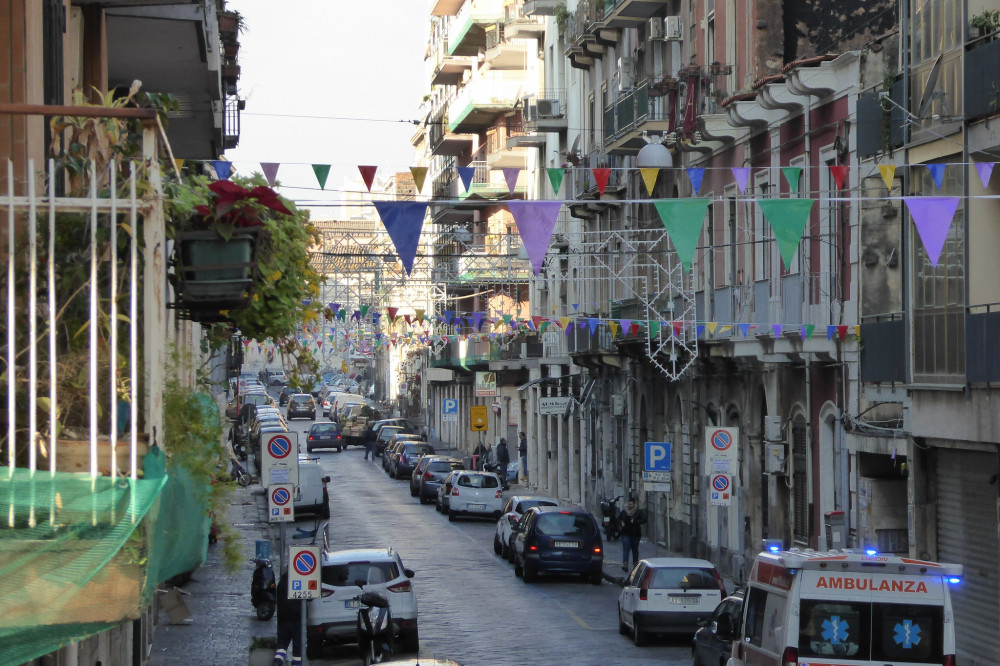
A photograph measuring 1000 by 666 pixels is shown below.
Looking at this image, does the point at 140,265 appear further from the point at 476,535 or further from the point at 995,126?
the point at 476,535

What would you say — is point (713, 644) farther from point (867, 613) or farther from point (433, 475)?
point (433, 475)

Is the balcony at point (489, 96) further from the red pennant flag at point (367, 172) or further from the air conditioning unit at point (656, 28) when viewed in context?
the red pennant flag at point (367, 172)

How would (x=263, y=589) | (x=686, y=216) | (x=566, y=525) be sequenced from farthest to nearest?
(x=566, y=525), (x=263, y=589), (x=686, y=216)

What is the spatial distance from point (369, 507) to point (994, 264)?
33.1 meters

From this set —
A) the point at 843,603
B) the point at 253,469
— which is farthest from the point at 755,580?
the point at 253,469

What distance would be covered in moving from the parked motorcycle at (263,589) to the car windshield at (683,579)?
21.4ft

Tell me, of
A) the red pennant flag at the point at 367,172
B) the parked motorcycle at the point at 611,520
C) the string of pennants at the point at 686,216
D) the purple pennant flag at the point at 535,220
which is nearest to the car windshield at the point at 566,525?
the parked motorcycle at the point at 611,520

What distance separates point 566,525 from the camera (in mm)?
32031

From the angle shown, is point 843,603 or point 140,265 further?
point 843,603

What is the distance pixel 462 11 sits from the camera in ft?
246

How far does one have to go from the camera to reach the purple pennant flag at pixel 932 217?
49.2 feet

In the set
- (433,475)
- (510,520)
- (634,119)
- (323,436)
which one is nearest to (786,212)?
(634,119)

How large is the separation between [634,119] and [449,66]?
154ft

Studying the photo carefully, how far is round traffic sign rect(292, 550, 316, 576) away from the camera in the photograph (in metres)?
18.9
